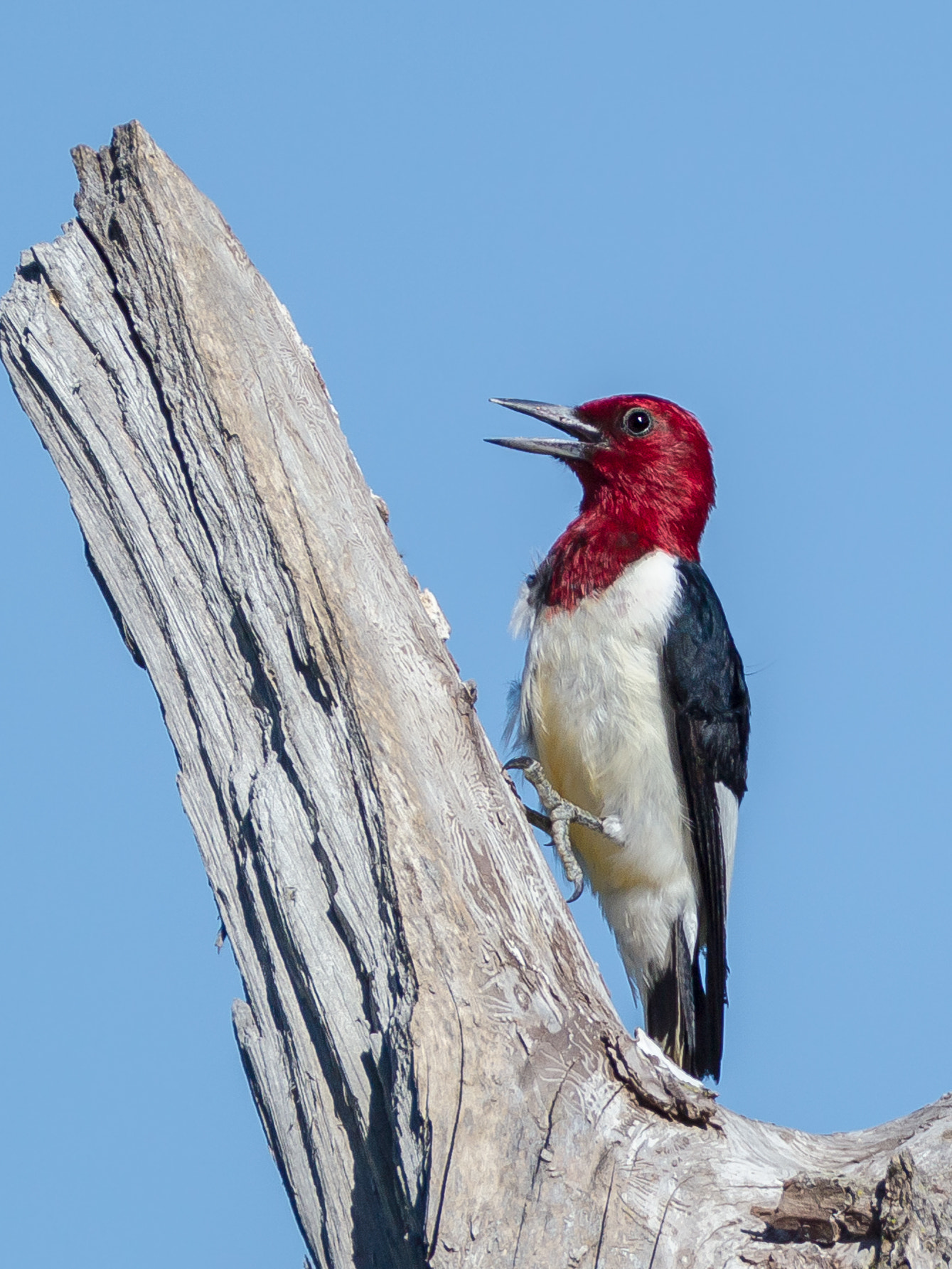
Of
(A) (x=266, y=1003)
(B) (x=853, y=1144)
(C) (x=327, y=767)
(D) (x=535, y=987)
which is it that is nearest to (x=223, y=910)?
(A) (x=266, y=1003)

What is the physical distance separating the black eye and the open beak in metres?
0.11

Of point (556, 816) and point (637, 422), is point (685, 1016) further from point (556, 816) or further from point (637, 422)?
point (637, 422)

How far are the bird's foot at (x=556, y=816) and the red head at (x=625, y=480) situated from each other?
609 mm

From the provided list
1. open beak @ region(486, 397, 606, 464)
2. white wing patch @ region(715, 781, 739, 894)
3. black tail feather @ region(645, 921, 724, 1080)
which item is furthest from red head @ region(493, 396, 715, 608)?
black tail feather @ region(645, 921, 724, 1080)

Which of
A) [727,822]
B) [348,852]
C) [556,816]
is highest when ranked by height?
[727,822]

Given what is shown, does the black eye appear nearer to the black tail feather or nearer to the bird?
the bird

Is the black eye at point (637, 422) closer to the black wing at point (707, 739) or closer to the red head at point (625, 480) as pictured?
the red head at point (625, 480)

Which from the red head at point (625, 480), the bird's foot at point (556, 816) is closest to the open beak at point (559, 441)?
the red head at point (625, 480)

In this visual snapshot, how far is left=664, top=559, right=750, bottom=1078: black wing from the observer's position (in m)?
4.85

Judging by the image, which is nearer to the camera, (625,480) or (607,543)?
(607,543)

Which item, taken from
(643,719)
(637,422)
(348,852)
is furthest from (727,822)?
(348,852)

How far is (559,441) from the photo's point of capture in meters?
5.37

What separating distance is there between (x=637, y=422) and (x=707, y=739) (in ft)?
4.56

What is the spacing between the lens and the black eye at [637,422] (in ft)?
18.1
